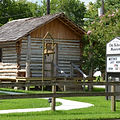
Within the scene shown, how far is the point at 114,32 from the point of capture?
88.5 feet

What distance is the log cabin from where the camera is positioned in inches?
1134

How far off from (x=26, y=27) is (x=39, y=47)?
1645 millimetres

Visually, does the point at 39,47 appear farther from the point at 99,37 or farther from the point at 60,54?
the point at 99,37

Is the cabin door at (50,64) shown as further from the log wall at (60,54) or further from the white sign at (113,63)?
the white sign at (113,63)

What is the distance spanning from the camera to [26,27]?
97.9 ft

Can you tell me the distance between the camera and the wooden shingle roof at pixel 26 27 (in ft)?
94.1

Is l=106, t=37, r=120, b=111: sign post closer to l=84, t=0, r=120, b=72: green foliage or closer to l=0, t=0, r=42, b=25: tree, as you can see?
l=84, t=0, r=120, b=72: green foliage

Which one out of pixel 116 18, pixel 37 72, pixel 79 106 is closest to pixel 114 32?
pixel 116 18

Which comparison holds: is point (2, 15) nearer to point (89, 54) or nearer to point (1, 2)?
point (1, 2)

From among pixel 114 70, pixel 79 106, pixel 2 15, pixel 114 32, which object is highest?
pixel 2 15

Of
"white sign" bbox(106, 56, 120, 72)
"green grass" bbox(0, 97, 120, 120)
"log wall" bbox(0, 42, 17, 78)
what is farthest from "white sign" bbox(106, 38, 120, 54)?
"log wall" bbox(0, 42, 17, 78)

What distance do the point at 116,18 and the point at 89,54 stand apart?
12.0 ft

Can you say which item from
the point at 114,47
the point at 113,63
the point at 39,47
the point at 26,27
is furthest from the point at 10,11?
the point at 113,63

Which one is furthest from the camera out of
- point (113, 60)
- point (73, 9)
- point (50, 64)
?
point (73, 9)
